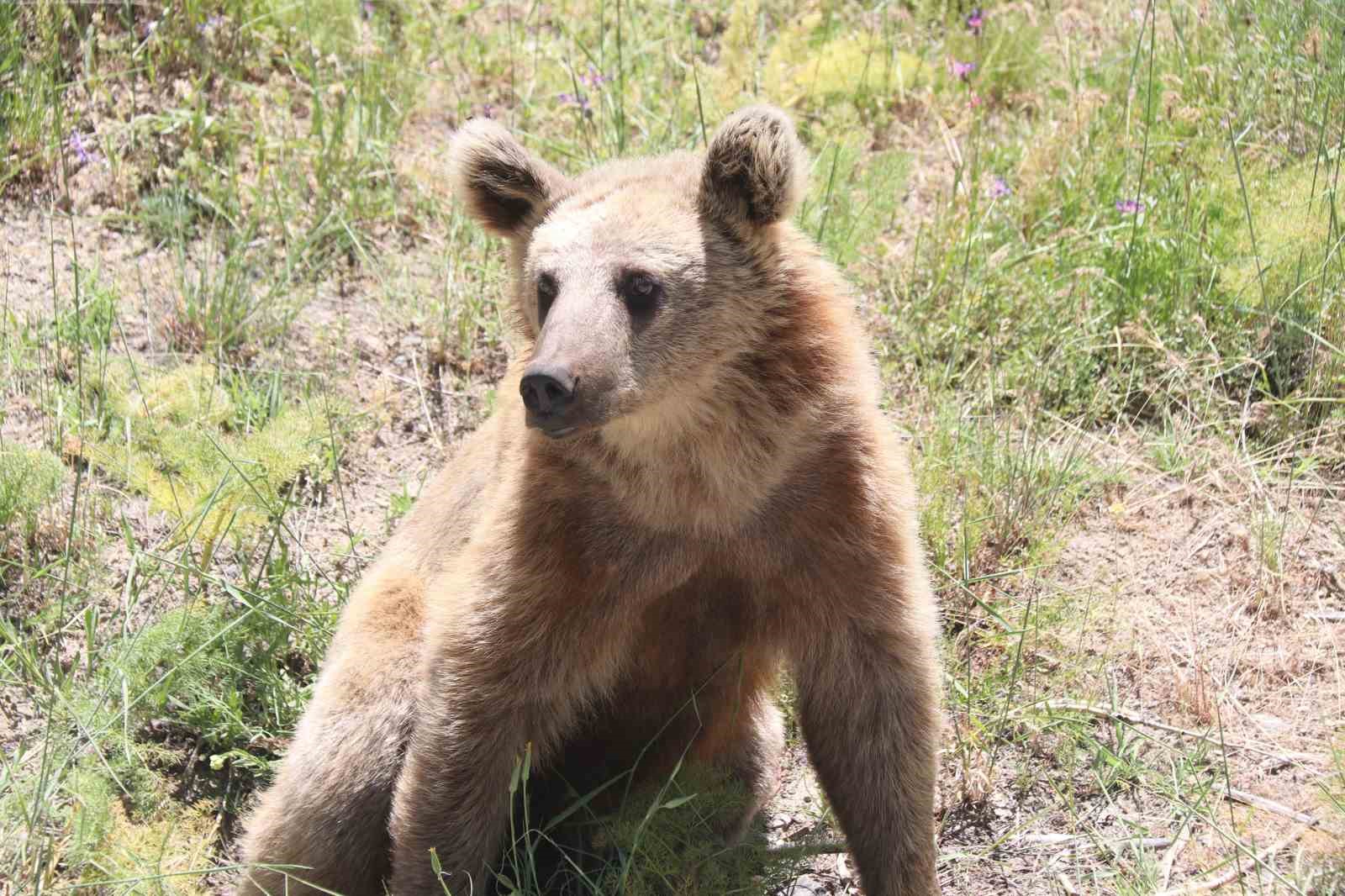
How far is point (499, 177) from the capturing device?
3883 mm

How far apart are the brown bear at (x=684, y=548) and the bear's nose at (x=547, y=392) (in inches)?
10.1

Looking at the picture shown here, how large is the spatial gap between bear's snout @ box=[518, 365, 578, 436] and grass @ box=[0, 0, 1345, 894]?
3.51 ft

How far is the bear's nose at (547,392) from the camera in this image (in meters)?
3.15

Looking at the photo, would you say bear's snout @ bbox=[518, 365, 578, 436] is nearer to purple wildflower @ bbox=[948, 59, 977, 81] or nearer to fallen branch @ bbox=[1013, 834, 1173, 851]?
fallen branch @ bbox=[1013, 834, 1173, 851]

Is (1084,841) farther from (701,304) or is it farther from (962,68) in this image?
(962,68)

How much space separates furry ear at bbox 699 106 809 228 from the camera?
3.53 metres

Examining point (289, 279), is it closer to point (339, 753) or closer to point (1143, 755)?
point (339, 753)

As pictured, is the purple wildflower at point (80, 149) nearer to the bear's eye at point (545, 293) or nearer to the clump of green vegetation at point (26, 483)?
the clump of green vegetation at point (26, 483)

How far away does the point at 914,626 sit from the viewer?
3617mm

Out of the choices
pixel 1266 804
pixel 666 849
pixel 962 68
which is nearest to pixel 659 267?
pixel 666 849

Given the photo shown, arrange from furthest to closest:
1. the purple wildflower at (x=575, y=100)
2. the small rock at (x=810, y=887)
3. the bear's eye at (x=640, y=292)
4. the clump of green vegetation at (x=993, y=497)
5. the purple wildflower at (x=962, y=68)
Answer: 1. the purple wildflower at (x=962, y=68)
2. the purple wildflower at (x=575, y=100)
3. the clump of green vegetation at (x=993, y=497)
4. the small rock at (x=810, y=887)
5. the bear's eye at (x=640, y=292)

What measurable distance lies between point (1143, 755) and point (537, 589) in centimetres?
212

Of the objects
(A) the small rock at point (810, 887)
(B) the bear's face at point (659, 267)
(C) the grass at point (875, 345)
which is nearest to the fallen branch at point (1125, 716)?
(C) the grass at point (875, 345)

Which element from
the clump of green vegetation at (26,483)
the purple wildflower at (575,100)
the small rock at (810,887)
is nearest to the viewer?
the small rock at (810,887)
